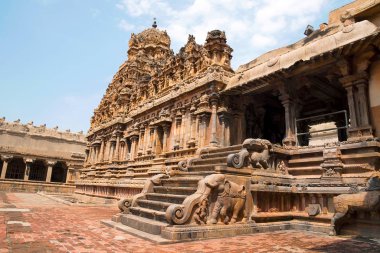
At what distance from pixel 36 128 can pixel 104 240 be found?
199 feet

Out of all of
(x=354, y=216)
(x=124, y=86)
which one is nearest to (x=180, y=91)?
(x=354, y=216)

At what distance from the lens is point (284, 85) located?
38.5ft

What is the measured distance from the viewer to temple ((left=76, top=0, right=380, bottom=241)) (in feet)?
23.9

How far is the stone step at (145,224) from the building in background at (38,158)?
1605 inches

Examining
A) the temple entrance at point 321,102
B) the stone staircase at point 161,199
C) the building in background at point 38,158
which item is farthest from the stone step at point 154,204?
the building in background at point 38,158

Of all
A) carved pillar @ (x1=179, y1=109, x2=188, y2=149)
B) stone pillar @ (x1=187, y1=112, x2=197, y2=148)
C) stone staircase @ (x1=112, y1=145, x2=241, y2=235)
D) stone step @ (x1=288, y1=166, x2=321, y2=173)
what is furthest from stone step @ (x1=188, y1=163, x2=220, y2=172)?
carved pillar @ (x1=179, y1=109, x2=188, y2=149)

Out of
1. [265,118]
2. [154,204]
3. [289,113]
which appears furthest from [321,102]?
[154,204]

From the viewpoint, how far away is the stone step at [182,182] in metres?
8.57

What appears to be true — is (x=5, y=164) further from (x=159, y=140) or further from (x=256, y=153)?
(x=256, y=153)

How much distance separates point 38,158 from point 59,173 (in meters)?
7.94

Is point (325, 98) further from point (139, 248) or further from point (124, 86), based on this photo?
point (124, 86)

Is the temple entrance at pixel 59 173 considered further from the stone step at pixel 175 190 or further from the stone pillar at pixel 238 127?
the stone step at pixel 175 190

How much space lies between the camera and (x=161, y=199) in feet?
29.6

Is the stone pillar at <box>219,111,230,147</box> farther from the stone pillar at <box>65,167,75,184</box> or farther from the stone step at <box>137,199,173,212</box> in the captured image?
the stone pillar at <box>65,167,75,184</box>
